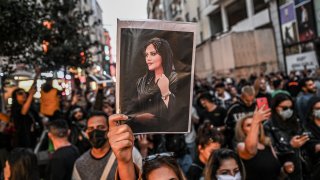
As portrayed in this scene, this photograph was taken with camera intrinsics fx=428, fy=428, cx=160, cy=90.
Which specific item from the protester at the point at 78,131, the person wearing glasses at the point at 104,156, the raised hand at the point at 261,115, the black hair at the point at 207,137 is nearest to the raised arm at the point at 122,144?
the person wearing glasses at the point at 104,156

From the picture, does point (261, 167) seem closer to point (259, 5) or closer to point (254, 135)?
point (254, 135)

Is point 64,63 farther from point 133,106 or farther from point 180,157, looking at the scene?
point 133,106

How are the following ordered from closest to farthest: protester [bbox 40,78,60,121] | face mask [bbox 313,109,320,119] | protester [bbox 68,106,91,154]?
face mask [bbox 313,109,320,119], protester [bbox 40,78,60,121], protester [bbox 68,106,91,154]

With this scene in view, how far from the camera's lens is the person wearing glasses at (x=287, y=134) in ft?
13.8

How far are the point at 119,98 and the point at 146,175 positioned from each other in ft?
1.47

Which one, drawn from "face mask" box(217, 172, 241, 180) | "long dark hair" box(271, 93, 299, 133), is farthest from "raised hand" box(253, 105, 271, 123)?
"long dark hair" box(271, 93, 299, 133)

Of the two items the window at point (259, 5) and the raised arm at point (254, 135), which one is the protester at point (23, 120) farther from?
the window at point (259, 5)

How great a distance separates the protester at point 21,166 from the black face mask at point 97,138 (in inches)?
19.8

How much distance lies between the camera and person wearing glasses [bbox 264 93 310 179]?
4.19m

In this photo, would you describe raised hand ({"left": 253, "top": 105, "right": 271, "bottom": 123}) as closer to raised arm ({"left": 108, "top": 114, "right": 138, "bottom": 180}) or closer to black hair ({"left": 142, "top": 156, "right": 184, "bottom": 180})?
black hair ({"left": 142, "top": 156, "right": 184, "bottom": 180})

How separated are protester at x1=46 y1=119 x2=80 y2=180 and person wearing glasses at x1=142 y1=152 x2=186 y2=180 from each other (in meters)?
1.98

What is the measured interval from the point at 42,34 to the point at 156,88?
22.8ft

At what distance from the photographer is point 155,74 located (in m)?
2.28

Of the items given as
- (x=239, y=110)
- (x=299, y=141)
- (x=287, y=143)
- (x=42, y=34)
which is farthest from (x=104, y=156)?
(x=42, y=34)
